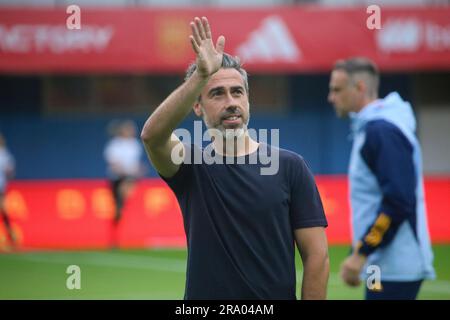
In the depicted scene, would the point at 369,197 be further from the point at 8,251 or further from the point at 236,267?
the point at 8,251

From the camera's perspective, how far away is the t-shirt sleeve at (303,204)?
16.4 ft

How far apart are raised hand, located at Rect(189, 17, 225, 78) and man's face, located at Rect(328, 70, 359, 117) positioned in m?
2.69

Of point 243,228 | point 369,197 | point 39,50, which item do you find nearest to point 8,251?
point 39,50

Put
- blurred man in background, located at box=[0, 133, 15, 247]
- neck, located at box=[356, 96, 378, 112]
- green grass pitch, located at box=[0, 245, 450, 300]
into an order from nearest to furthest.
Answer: neck, located at box=[356, 96, 378, 112]
green grass pitch, located at box=[0, 245, 450, 300]
blurred man in background, located at box=[0, 133, 15, 247]

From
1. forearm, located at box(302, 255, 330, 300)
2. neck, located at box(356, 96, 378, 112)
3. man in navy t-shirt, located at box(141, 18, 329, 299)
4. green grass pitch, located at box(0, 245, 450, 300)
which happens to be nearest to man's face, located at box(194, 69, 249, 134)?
man in navy t-shirt, located at box(141, 18, 329, 299)

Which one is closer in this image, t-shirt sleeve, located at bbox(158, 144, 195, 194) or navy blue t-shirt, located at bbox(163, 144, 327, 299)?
navy blue t-shirt, located at bbox(163, 144, 327, 299)

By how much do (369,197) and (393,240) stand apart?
0.34 metres

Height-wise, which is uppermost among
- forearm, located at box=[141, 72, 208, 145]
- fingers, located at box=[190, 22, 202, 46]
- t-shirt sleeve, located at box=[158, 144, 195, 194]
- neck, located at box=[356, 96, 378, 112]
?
fingers, located at box=[190, 22, 202, 46]

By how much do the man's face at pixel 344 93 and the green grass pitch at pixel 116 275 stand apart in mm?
5513

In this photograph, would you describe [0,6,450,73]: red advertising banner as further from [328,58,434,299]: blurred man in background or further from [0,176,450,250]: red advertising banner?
[328,58,434,299]: blurred man in background

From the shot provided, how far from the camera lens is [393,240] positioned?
6629 millimetres

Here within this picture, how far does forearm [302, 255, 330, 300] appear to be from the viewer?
4.92 m

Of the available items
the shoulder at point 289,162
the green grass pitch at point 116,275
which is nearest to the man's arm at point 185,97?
the shoulder at point 289,162

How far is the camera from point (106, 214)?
20.8m
